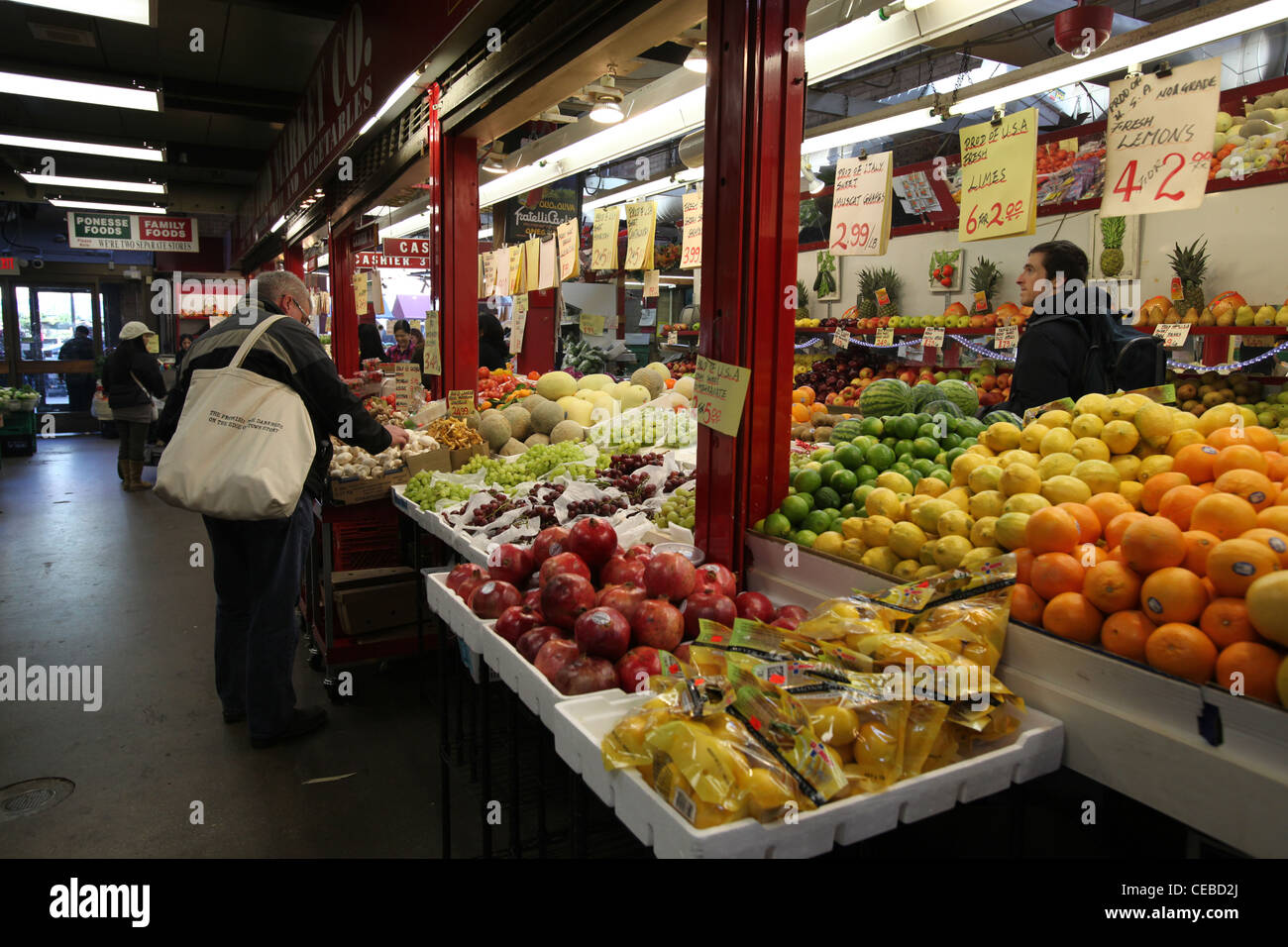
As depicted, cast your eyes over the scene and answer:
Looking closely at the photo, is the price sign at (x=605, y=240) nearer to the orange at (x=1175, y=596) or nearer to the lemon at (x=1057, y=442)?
the lemon at (x=1057, y=442)

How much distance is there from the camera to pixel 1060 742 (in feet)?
5.46

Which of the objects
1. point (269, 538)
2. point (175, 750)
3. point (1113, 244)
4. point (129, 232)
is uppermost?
point (129, 232)

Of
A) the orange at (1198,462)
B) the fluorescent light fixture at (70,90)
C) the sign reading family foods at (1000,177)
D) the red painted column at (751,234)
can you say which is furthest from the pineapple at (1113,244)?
the fluorescent light fixture at (70,90)

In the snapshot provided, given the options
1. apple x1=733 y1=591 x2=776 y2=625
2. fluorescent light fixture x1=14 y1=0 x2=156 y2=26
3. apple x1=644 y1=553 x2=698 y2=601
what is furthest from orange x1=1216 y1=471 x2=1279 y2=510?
fluorescent light fixture x1=14 y1=0 x2=156 y2=26

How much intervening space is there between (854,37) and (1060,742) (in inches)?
122

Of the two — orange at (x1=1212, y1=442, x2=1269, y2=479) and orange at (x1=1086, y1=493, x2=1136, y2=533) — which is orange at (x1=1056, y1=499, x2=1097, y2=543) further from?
Result: orange at (x1=1212, y1=442, x2=1269, y2=479)

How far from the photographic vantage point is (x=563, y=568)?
2.12 metres

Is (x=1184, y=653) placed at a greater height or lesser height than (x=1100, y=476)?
lesser

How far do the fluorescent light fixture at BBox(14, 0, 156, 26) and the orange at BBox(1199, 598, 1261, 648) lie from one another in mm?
6154

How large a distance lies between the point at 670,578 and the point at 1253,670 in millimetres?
1193

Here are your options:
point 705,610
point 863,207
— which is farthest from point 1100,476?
point 863,207

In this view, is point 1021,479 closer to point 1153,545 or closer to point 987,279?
point 1153,545
